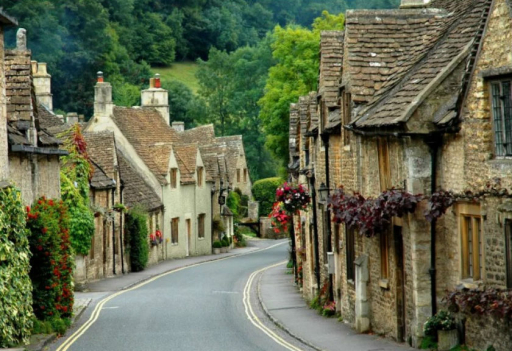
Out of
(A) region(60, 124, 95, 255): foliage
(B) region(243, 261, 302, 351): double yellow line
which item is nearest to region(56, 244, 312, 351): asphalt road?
(B) region(243, 261, 302, 351): double yellow line

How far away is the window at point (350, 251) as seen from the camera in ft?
82.2

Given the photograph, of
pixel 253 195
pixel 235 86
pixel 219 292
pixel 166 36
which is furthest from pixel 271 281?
pixel 166 36

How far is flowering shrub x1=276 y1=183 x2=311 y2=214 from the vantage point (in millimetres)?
31984

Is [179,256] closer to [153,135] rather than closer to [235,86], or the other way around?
[153,135]

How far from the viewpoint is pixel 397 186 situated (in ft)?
67.2

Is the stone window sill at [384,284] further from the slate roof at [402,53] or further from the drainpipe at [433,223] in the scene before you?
the slate roof at [402,53]

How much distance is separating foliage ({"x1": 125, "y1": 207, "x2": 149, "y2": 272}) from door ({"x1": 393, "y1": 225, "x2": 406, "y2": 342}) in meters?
28.8

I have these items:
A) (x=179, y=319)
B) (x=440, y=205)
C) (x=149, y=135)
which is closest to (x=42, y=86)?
(x=149, y=135)

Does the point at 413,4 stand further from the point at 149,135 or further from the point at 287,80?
the point at 287,80

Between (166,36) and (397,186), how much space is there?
11908cm

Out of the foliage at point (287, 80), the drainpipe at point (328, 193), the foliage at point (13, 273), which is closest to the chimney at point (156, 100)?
the foliage at point (287, 80)

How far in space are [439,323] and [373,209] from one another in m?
2.70

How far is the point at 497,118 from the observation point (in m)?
16.8

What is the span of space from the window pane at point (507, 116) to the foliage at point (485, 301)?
227 centimetres
